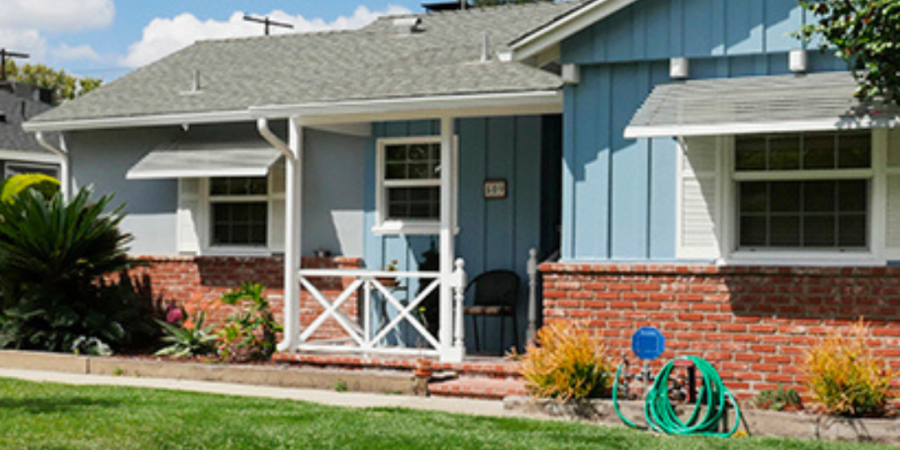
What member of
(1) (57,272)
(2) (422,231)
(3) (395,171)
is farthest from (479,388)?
(1) (57,272)

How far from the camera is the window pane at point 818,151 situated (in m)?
10.0

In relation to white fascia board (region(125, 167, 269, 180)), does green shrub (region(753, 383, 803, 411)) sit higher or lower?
lower

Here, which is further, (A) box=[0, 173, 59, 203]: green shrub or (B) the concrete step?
(A) box=[0, 173, 59, 203]: green shrub

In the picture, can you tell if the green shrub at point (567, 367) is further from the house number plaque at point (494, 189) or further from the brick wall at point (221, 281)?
the brick wall at point (221, 281)

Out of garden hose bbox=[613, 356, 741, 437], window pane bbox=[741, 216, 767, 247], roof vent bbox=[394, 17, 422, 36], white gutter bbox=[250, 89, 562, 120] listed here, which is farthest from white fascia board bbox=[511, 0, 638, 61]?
roof vent bbox=[394, 17, 422, 36]

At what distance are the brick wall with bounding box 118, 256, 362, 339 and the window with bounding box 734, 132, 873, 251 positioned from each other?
→ 534 centimetres

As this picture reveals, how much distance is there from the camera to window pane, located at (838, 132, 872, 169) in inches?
390

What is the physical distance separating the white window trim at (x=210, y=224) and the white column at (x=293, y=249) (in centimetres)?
160

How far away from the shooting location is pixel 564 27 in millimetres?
10703

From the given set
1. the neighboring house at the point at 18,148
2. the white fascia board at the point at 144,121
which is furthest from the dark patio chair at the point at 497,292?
the neighboring house at the point at 18,148

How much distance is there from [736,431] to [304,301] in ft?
20.8

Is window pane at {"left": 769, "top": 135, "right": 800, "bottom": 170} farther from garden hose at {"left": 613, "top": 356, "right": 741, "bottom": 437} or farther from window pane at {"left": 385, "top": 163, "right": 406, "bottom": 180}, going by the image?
window pane at {"left": 385, "top": 163, "right": 406, "bottom": 180}

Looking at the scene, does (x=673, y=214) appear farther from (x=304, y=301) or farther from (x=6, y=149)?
(x=6, y=149)

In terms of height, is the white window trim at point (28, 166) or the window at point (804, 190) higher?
the white window trim at point (28, 166)
